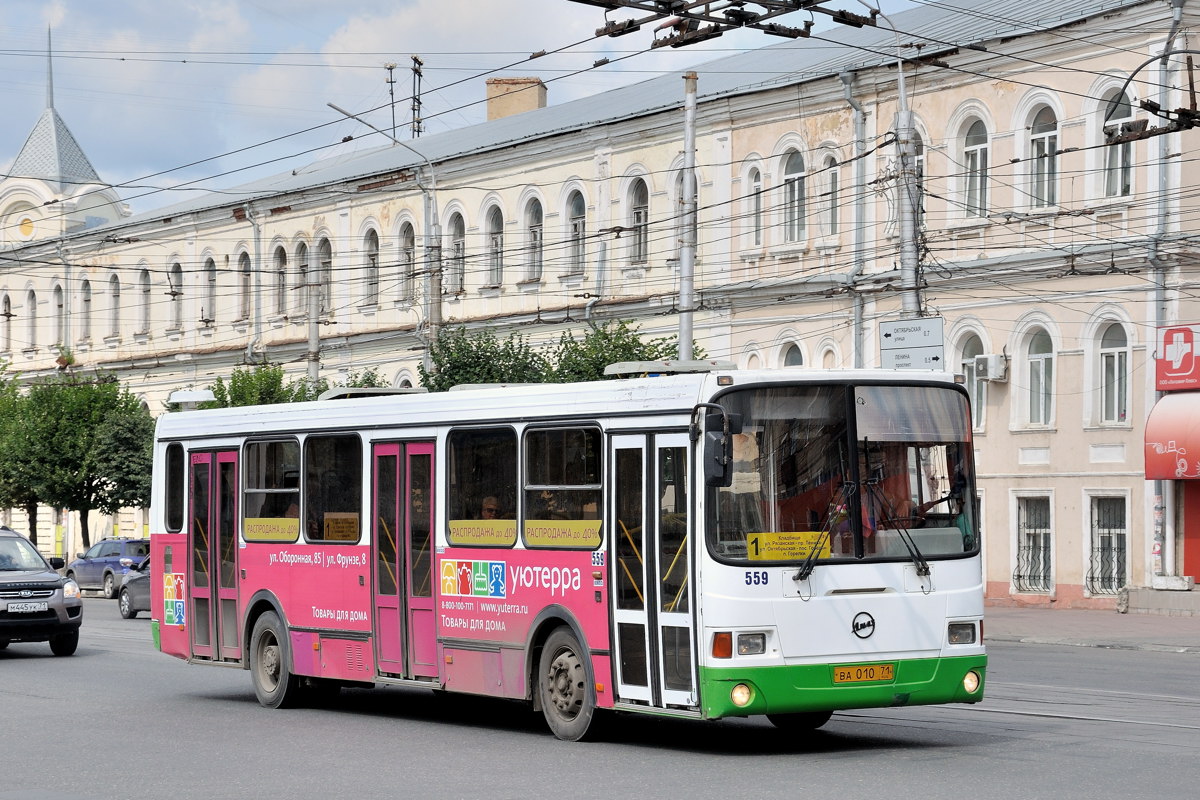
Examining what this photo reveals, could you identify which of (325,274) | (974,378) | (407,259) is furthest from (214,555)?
(325,274)

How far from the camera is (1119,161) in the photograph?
1258 inches

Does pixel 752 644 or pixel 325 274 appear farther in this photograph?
pixel 325 274

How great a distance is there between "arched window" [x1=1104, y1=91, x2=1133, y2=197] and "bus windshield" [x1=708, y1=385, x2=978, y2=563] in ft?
65.8

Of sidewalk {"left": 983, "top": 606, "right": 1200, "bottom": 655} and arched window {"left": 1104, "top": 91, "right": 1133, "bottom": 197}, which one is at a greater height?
arched window {"left": 1104, "top": 91, "right": 1133, "bottom": 197}

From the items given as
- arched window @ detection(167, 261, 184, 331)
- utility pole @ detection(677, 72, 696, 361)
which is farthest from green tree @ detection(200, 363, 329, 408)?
utility pole @ detection(677, 72, 696, 361)

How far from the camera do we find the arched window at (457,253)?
47219 millimetres

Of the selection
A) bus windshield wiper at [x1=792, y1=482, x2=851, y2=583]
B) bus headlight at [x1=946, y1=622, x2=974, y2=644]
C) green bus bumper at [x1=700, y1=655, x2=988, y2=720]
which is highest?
bus windshield wiper at [x1=792, y1=482, x2=851, y2=583]

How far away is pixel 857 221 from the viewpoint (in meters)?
36.4

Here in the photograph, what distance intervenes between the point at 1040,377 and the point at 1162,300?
2.99 metres

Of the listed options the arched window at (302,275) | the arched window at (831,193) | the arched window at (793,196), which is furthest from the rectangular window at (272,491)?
the arched window at (302,275)

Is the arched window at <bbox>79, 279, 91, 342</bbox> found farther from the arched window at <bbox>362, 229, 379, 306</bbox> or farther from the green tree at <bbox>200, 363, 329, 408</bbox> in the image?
the green tree at <bbox>200, 363, 329, 408</bbox>

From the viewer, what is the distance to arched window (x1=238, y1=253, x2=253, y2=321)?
180 ft

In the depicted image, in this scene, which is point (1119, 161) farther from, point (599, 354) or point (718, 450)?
point (718, 450)

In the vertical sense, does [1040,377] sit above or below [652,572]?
above
